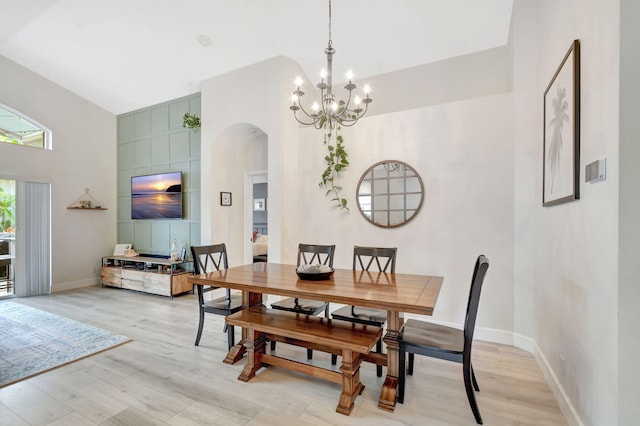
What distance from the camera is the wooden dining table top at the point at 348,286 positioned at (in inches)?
73.7

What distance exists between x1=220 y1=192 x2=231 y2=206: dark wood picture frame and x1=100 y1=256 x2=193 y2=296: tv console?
1.20 metres

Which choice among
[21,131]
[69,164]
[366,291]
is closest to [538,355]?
[366,291]

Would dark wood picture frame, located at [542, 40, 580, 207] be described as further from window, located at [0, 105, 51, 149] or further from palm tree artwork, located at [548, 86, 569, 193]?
window, located at [0, 105, 51, 149]

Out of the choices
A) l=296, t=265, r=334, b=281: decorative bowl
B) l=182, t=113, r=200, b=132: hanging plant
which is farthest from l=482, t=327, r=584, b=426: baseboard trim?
l=182, t=113, r=200, b=132: hanging plant

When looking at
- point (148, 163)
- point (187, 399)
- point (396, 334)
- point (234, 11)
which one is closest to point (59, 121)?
point (148, 163)

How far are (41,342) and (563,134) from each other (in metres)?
5.06

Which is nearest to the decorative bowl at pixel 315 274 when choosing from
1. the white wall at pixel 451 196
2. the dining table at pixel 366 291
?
the dining table at pixel 366 291

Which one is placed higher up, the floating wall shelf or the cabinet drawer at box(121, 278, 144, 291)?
the floating wall shelf

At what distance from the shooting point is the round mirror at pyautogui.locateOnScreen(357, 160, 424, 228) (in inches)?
138

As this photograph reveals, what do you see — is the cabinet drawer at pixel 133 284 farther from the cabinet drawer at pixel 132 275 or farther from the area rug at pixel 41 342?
the area rug at pixel 41 342

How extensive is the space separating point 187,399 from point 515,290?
3.07 meters

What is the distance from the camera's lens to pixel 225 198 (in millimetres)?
5082

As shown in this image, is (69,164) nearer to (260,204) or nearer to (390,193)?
(260,204)

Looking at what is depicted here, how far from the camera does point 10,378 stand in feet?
8.00
